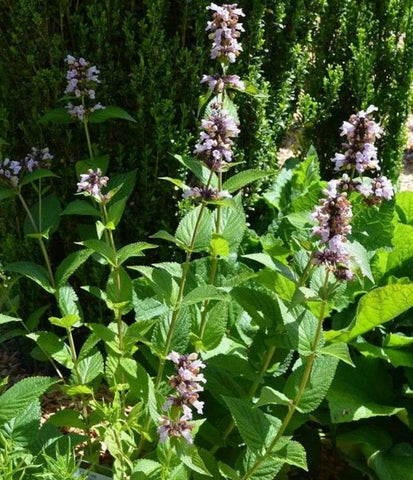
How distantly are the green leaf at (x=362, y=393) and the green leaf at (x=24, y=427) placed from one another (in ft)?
3.43

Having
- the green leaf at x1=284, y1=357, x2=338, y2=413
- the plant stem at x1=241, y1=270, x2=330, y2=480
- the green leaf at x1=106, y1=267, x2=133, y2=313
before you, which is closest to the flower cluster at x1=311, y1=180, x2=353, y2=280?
the plant stem at x1=241, y1=270, x2=330, y2=480

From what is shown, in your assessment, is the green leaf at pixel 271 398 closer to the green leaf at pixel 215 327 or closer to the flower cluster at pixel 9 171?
the green leaf at pixel 215 327

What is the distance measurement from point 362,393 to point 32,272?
4.34 feet

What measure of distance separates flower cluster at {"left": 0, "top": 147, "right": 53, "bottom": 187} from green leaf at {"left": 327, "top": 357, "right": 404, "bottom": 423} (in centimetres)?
136

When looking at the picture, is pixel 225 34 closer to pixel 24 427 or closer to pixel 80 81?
pixel 80 81

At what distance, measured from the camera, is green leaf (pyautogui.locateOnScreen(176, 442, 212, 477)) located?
2020mm

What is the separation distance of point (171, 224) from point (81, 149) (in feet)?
1.63

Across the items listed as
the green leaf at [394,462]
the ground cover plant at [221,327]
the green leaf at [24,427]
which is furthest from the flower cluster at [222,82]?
the green leaf at [394,462]

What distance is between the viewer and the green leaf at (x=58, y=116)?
9.23 ft

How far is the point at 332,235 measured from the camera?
191cm

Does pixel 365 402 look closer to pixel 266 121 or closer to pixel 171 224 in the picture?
pixel 171 224

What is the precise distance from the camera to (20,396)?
96.4 inches

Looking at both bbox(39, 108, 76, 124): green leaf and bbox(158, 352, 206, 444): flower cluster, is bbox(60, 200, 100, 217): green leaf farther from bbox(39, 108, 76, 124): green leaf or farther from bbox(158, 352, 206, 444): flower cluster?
bbox(158, 352, 206, 444): flower cluster

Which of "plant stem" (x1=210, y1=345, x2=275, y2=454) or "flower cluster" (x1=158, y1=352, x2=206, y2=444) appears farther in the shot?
"plant stem" (x1=210, y1=345, x2=275, y2=454)
